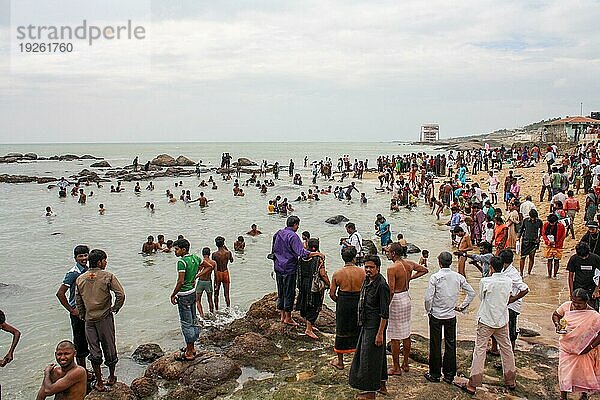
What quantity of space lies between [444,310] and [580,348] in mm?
1571

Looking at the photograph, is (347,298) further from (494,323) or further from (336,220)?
(336,220)

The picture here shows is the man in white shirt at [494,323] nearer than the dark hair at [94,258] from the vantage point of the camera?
Yes

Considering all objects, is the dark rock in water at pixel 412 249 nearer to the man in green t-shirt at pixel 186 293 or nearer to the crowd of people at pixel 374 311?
the crowd of people at pixel 374 311

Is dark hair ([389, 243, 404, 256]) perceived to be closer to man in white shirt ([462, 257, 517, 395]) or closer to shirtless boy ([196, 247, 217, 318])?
man in white shirt ([462, 257, 517, 395])

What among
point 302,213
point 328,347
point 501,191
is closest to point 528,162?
point 501,191

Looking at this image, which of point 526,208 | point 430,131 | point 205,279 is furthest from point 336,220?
point 430,131

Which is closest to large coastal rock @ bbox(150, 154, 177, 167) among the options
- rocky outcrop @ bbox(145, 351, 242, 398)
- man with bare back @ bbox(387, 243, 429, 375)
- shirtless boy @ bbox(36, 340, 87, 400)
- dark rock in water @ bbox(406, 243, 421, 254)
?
dark rock in water @ bbox(406, 243, 421, 254)

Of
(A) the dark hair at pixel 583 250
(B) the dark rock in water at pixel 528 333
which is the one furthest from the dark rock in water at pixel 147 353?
(A) the dark hair at pixel 583 250

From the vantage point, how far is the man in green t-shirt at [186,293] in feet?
24.0

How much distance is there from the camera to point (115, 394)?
6531 mm

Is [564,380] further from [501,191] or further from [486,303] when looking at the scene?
[501,191]

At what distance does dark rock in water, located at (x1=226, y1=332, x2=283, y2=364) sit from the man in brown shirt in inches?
77.0

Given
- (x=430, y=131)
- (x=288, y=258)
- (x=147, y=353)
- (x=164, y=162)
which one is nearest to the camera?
(x=288, y=258)

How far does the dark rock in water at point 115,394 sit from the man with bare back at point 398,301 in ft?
11.8
